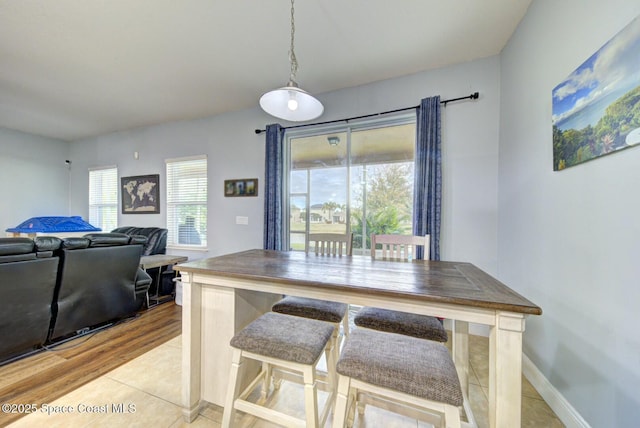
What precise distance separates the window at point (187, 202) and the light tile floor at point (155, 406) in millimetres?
2386

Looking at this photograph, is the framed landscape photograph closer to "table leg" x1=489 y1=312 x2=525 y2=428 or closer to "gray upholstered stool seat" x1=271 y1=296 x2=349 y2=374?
"gray upholstered stool seat" x1=271 y1=296 x2=349 y2=374

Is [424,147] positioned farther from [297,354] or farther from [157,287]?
[157,287]

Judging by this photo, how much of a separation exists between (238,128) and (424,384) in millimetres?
3723

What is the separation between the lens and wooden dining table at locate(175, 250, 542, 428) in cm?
84

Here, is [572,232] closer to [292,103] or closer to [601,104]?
[601,104]

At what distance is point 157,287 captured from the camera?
338 centimetres

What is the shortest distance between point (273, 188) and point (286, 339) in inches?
92.5

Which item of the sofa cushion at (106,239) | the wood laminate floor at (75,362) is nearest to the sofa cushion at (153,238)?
the wood laminate floor at (75,362)

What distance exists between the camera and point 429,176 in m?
2.47

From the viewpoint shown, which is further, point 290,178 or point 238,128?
point 238,128

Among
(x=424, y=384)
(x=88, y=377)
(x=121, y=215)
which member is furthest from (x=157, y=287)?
(x=424, y=384)

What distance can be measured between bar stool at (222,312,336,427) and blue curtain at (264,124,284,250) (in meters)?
1.95

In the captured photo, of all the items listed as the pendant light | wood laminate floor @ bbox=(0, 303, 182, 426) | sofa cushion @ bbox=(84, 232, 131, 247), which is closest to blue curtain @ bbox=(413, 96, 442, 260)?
the pendant light

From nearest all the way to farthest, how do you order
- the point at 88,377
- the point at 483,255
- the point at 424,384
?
the point at 424,384 < the point at 88,377 < the point at 483,255
